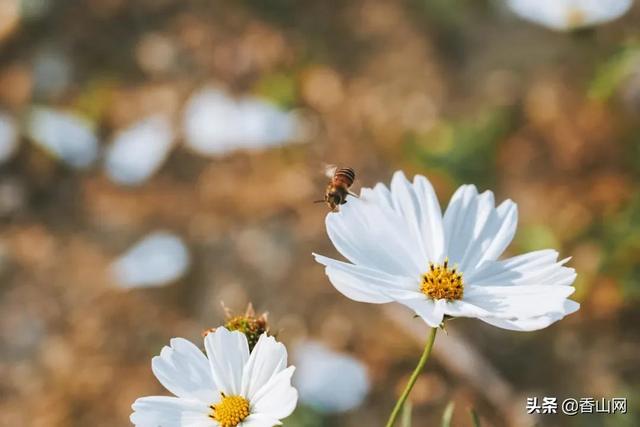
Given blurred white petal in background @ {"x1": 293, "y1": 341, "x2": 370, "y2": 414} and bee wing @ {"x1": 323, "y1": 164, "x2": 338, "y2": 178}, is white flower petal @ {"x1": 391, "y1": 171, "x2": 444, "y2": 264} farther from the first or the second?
blurred white petal in background @ {"x1": 293, "y1": 341, "x2": 370, "y2": 414}

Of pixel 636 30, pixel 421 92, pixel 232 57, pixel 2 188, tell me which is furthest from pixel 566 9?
pixel 2 188

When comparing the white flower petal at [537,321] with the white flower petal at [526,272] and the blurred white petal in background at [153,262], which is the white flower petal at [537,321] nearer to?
the white flower petal at [526,272]

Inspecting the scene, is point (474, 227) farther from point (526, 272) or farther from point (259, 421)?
point (259, 421)

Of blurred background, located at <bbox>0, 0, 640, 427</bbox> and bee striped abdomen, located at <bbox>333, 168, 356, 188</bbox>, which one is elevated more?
blurred background, located at <bbox>0, 0, 640, 427</bbox>

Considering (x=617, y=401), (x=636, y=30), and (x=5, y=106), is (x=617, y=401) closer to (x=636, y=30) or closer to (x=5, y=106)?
(x=636, y=30)

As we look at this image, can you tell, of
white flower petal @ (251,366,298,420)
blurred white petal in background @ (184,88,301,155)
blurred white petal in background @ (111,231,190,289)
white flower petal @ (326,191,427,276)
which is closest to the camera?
white flower petal @ (251,366,298,420)

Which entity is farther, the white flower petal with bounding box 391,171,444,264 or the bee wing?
the bee wing

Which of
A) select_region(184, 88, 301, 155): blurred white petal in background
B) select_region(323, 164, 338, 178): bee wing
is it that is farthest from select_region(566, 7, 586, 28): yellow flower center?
select_region(323, 164, 338, 178): bee wing
